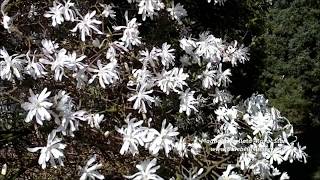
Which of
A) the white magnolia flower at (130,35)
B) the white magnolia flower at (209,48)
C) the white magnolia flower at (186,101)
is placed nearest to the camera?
the white magnolia flower at (130,35)

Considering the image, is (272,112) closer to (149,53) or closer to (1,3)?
(149,53)

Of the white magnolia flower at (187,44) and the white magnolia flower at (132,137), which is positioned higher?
the white magnolia flower at (187,44)

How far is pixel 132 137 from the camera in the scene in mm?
2209

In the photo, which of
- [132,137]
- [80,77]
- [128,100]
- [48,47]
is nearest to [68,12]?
[48,47]

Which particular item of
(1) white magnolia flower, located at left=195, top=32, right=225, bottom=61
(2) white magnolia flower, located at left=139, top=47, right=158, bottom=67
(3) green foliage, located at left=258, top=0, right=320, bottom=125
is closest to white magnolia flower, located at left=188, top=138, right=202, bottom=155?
(2) white magnolia flower, located at left=139, top=47, right=158, bottom=67

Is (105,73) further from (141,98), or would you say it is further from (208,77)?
(208,77)

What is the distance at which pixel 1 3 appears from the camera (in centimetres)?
238

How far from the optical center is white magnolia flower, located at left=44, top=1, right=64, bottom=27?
7.79ft

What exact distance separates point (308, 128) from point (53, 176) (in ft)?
8.32

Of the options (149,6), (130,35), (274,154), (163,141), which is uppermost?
(149,6)

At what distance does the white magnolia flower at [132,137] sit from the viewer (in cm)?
220

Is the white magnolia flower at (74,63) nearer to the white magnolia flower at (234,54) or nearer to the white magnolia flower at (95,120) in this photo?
the white magnolia flower at (95,120)

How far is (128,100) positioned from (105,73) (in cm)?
16

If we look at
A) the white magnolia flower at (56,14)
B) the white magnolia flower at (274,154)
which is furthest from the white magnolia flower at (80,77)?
the white magnolia flower at (274,154)
